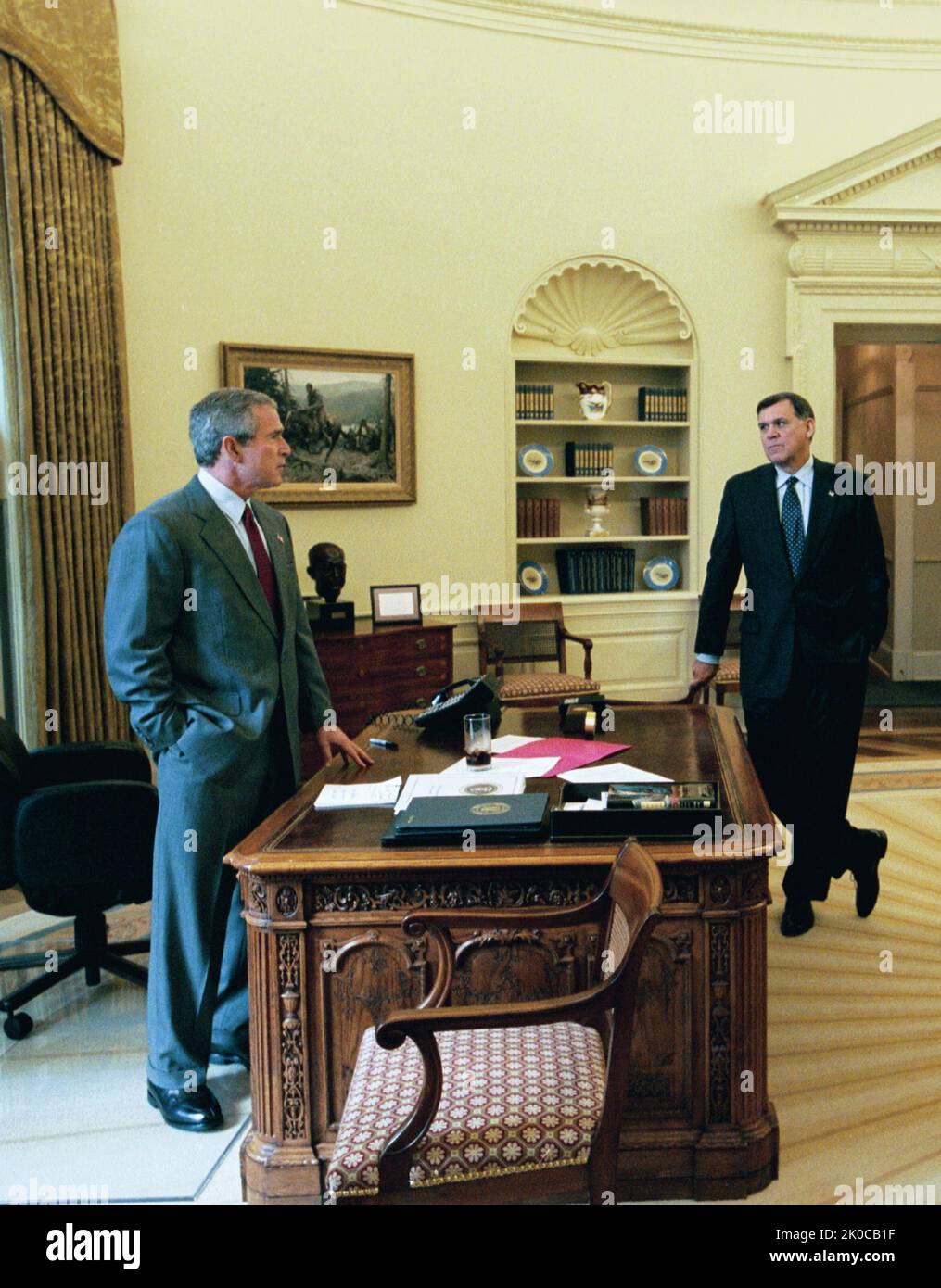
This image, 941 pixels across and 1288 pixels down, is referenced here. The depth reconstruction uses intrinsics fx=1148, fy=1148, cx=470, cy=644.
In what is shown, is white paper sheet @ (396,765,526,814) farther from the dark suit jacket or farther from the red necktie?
the dark suit jacket

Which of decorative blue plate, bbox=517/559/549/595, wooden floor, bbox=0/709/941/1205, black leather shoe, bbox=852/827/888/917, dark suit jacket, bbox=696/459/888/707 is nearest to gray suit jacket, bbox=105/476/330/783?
wooden floor, bbox=0/709/941/1205

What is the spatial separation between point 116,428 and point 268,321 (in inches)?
47.0

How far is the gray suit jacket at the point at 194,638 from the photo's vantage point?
270cm

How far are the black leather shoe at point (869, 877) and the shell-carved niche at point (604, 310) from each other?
4084mm

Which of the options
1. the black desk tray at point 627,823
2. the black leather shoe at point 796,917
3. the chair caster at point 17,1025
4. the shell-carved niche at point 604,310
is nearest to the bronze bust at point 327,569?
the shell-carved niche at point 604,310

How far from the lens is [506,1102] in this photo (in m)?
1.91

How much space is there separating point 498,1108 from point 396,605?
14.9 feet

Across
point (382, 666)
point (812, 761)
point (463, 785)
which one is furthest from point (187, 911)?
point (382, 666)

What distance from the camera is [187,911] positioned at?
2.79 metres

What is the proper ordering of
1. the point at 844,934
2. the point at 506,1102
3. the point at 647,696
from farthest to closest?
the point at 647,696 → the point at 844,934 → the point at 506,1102

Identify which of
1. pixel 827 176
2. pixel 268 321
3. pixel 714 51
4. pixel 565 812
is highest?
pixel 714 51

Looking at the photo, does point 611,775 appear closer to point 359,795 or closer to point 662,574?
point 359,795
